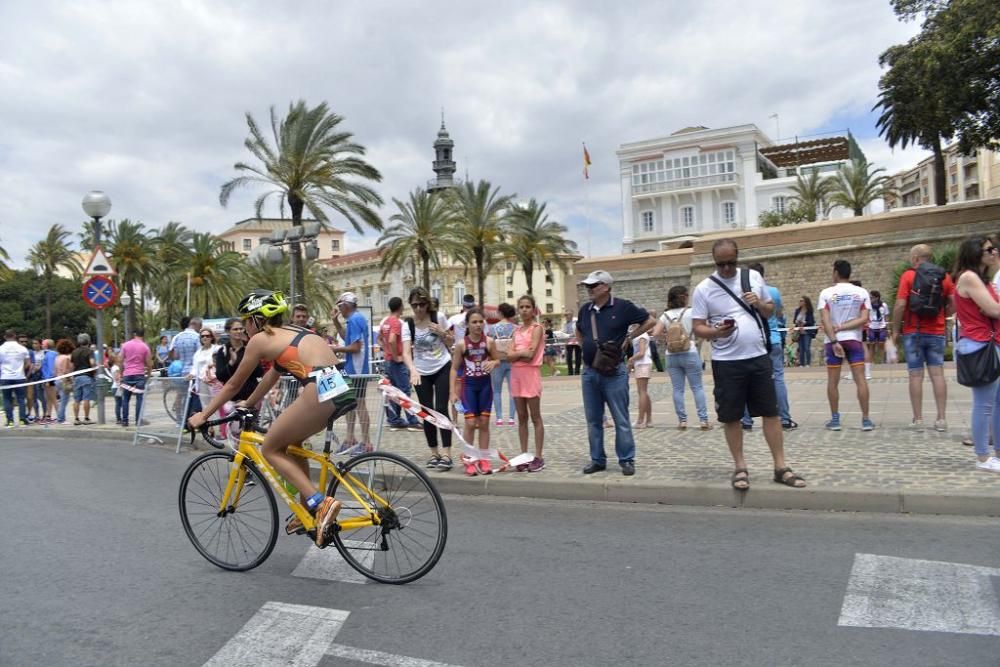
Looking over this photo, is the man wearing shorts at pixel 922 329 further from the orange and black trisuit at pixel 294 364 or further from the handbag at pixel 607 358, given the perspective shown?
the orange and black trisuit at pixel 294 364

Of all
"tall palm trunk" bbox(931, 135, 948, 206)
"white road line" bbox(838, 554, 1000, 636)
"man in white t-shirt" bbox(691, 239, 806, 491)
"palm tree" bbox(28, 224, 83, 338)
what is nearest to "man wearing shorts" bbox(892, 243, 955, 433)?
"man in white t-shirt" bbox(691, 239, 806, 491)

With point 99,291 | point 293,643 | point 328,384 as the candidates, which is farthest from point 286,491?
point 99,291

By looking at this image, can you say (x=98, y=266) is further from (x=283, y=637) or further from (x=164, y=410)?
(x=283, y=637)

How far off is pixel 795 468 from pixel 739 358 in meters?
1.46

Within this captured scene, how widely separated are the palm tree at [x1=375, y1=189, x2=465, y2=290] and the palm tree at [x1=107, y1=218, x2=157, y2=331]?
19271 millimetres

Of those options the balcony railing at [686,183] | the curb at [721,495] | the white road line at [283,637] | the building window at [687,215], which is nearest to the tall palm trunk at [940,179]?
the curb at [721,495]

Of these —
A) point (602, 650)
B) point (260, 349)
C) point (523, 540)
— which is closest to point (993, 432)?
point (523, 540)

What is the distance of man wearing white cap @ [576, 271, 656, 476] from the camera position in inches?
307

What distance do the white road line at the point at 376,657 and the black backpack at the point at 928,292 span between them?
672 cm

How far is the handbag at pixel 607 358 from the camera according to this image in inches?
304

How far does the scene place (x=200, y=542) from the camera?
229 inches

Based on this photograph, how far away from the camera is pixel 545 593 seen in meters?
4.83

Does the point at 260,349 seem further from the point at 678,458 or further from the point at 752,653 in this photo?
the point at 678,458

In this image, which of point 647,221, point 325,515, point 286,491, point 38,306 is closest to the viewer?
point 325,515
